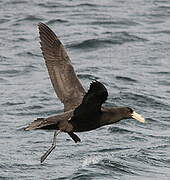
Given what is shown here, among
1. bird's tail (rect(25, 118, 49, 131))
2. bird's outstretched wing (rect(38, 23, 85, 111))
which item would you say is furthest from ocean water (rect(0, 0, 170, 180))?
bird's tail (rect(25, 118, 49, 131))

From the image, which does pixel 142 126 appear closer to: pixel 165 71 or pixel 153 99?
pixel 153 99

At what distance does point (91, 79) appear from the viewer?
62.2 ft

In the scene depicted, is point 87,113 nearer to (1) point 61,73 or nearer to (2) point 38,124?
(2) point 38,124

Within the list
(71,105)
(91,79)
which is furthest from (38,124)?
(91,79)

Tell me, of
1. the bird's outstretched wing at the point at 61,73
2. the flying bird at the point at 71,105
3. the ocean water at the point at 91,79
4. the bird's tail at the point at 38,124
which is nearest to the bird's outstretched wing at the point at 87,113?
the flying bird at the point at 71,105

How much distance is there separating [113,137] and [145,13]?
9.88m

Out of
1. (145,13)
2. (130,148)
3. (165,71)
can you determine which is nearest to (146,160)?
(130,148)

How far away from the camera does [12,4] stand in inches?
1009

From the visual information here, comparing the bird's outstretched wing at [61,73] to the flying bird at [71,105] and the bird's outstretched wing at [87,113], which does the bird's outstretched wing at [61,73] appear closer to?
the flying bird at [71,105]

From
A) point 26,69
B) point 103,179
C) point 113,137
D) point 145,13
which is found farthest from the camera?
point 145,13

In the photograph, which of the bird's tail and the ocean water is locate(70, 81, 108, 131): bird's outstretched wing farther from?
the ocean water

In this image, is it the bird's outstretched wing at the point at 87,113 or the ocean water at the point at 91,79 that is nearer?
the bird's outstretched wing at the point at 87,113

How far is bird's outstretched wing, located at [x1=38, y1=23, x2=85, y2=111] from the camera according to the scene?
12.6 metres

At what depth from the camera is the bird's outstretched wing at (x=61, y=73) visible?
41.4 ft
